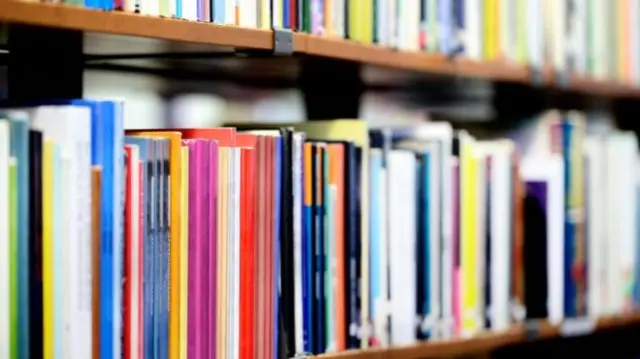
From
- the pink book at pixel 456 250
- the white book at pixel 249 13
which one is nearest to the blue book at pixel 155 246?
the white book at pixel 249 13

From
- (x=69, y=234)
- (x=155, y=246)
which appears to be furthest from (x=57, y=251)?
(x=155, y=246)

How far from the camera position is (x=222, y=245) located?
1257 mm

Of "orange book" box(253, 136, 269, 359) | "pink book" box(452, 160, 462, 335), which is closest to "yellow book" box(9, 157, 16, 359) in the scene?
"orange book" box(253, 136, 269, 359)

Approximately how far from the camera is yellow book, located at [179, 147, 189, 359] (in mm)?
1207

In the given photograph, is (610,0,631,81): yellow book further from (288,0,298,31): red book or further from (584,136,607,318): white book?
(288,0,298,31): red book

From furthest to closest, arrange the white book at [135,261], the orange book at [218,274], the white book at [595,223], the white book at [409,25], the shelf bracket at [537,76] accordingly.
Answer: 1. the white book at [595,223]
2. the shelf bracket at [537,76]
3. the white book at [409,25]
4. the orange book at [218,274]
5. the white book at [135,261]

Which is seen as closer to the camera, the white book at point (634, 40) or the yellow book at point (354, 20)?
the yellow book at point (354, 20)

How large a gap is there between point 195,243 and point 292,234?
0.18 metres

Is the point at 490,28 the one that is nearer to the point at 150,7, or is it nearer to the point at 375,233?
the point at 375,233

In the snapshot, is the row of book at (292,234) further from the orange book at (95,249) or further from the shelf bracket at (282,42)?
the shelf bracket at (282,42)

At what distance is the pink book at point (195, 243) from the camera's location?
1217 millimetres

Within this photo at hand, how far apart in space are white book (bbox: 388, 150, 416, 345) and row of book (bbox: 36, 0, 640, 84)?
0.18m

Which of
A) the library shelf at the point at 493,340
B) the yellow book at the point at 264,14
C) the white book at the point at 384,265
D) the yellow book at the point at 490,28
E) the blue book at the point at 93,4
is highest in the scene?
the yellow book at the point at 490,28

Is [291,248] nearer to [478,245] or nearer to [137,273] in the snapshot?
A: [137,273]
